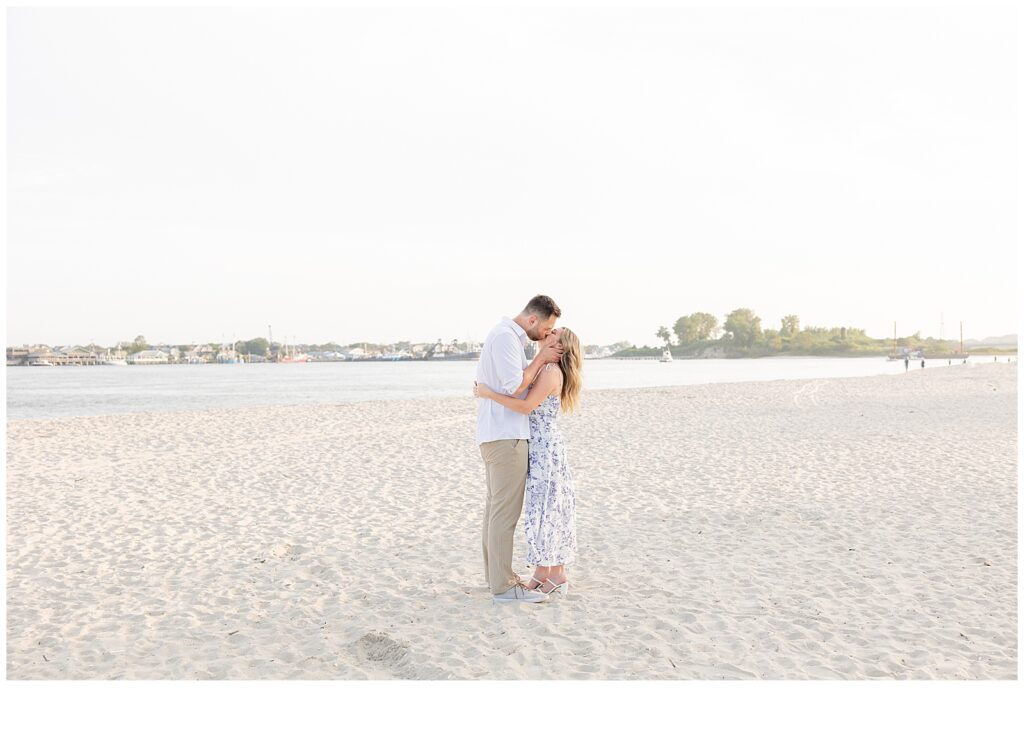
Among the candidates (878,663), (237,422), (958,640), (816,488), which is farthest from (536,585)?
(237,422)

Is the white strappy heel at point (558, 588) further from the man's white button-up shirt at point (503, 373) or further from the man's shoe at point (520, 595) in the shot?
the man's white button-up shirt at point (503, 373)

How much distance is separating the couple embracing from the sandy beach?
262 millimetres

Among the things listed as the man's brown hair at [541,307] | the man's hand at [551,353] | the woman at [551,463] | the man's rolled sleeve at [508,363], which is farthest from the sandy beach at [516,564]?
the man's brown hair at [541,307]

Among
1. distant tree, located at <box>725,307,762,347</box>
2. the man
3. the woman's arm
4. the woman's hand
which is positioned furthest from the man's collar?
distant tree, located at <box>725,307,762,347</box>

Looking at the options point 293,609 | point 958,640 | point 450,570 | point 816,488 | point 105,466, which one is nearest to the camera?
point 958,640

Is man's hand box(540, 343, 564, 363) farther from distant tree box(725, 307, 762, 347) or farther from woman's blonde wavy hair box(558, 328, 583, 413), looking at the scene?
distant tree box(725, 307, 762, 347)

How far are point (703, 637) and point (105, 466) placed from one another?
32.8ft

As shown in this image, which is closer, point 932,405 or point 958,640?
point 958,640

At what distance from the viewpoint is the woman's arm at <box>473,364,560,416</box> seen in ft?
14.8

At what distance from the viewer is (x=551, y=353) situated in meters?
4.57

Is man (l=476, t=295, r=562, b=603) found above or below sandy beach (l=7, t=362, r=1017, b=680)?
above

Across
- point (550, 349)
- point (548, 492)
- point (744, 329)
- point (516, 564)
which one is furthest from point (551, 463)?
point (744, 329)

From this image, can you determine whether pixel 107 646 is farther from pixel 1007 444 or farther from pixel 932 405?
pixel 932 405

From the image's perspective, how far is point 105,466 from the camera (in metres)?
11.5
